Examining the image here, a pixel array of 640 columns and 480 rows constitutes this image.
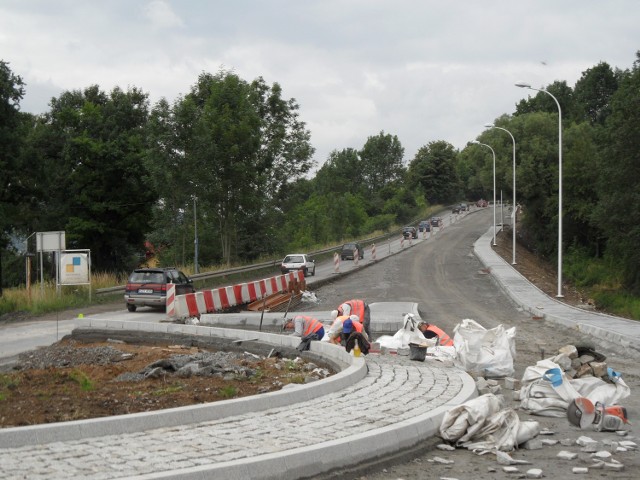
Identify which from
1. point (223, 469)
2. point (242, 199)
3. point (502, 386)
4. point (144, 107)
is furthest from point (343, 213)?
point (223, 469)

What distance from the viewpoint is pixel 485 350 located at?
43.1ft

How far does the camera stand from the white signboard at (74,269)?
96.2 ft

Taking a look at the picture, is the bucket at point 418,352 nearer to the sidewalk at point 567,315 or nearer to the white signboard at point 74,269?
the sidewalk at point 567,315

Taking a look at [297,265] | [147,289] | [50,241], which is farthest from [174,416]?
[297,265]

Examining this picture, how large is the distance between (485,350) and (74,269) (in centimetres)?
2059

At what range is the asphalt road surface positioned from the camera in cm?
724

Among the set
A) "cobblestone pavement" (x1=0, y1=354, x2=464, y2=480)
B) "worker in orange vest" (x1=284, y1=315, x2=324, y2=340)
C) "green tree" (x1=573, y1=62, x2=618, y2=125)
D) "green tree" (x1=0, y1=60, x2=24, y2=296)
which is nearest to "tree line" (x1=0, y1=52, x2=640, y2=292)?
"green tree" (x1=0, y1=60, x2=24, y2=296)

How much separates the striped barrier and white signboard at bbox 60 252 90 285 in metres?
5.93

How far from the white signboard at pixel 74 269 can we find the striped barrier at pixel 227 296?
234 inches

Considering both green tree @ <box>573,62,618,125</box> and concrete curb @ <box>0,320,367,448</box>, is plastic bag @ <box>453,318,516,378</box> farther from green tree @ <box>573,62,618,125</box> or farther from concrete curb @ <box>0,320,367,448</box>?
green tree @ <box>573,62,618,125</box>

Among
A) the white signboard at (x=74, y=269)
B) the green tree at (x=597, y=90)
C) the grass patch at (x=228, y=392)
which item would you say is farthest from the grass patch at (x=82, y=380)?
the green tree at (x=597, y=90)

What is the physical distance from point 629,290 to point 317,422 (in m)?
39.4

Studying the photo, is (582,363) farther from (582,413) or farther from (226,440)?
(226,440)

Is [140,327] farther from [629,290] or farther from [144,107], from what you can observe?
[144,107]
